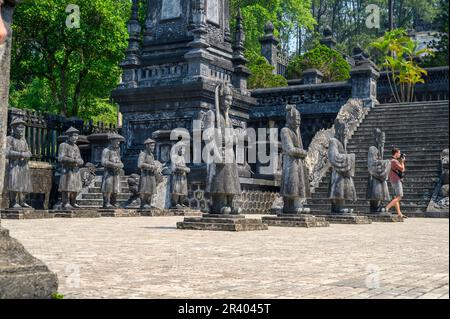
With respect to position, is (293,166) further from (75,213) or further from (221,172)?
(75,213)

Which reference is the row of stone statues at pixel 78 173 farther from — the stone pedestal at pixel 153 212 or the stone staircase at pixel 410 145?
the stone staircase at pixel 410 145

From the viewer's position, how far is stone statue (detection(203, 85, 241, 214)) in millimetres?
12438

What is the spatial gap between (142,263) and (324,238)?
4.64m

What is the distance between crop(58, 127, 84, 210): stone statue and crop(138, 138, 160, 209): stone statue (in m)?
1.87

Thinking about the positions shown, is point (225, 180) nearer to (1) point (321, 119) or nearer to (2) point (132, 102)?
(2) point (132, 102)

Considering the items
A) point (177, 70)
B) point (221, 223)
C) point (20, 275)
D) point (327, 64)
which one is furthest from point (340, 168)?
point (327, 64)

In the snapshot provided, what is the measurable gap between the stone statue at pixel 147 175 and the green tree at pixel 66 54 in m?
11.0

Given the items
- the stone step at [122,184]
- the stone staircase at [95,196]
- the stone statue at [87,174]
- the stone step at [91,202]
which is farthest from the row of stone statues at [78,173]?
the stone statue at [87,174]

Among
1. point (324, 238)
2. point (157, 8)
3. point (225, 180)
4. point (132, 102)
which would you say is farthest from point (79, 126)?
point (324, 238)

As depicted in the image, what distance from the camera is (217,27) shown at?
2512 centimetres

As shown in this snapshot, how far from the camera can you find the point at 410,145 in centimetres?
2242

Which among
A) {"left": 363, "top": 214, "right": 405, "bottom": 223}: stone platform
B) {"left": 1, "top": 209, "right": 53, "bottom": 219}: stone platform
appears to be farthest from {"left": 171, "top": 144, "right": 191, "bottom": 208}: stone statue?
{"left": 363, "top": 214, "right": 405, "bottom": 223}: stone platform

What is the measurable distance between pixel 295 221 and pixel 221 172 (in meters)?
2.41
